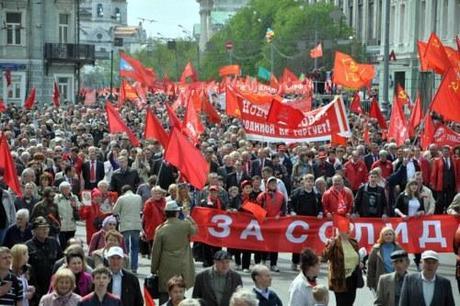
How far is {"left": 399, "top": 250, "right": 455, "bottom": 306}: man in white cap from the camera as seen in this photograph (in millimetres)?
10930

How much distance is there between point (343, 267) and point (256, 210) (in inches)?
170

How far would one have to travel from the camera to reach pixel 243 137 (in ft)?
102

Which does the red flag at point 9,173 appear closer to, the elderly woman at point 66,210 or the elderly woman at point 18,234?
the elderly woman at point 66,210

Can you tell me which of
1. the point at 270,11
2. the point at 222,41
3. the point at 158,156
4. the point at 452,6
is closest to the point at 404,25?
the point at 452,6

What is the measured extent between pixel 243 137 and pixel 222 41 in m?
76.4

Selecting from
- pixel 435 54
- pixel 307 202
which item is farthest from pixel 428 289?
pixel 435 54

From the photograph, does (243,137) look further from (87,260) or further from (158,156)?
(87,260)

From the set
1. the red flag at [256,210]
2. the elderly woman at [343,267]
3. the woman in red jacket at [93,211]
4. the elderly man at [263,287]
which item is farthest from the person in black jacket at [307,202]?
the elderly man at [263,287]

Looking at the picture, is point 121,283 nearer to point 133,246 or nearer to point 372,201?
point 133,246

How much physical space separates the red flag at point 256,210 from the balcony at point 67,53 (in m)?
52.9

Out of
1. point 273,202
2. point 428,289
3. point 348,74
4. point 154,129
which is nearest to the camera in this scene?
point 428,289

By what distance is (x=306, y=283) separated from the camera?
1110cm

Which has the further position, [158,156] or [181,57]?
[181,57]

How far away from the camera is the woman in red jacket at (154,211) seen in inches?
667
